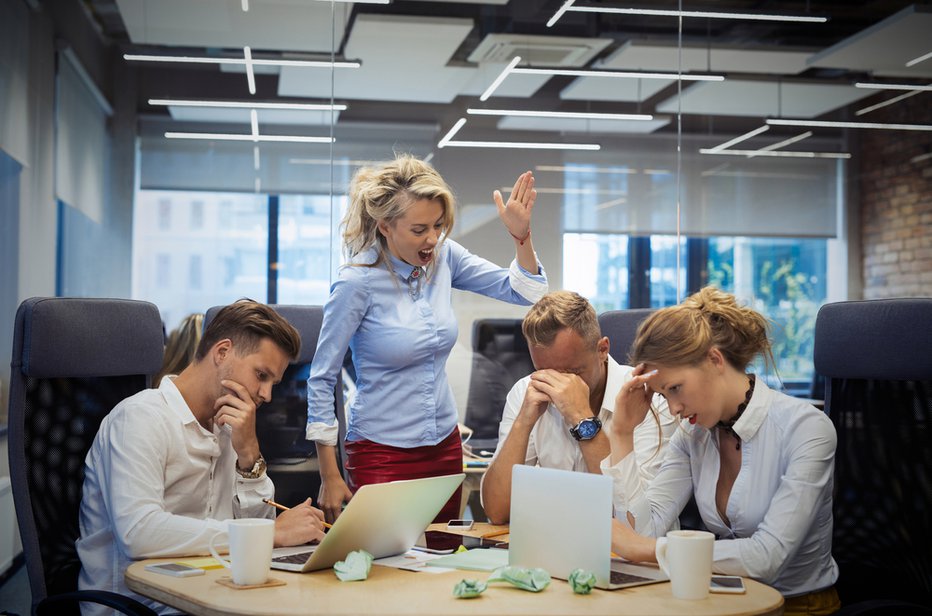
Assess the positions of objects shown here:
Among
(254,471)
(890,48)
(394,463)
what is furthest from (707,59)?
(254,471)

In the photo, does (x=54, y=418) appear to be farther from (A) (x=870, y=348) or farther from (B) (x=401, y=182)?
(A) (x=870, y=348)

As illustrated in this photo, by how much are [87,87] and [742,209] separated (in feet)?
11.3

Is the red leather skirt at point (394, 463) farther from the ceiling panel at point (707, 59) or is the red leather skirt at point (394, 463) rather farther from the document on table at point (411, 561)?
the ceiling panel at point (707, 59)

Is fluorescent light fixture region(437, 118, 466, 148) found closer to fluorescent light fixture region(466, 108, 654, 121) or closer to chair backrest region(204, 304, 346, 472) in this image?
fluorescent light fixture region(466, 108, 654, 121)

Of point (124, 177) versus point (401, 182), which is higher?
point (124, 177)

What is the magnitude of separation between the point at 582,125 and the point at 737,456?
3.30 metres

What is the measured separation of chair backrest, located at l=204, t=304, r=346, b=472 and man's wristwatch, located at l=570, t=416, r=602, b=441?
2.57 ft

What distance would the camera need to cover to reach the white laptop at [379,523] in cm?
152

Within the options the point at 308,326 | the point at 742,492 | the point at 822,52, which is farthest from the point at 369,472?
the point at 822,52

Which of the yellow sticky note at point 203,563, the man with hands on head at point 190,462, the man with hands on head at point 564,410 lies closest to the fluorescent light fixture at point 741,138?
the man with hands on head at point 564,410

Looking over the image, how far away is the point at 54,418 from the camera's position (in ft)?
6.69

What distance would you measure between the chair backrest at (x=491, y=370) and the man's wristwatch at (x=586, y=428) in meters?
2.35

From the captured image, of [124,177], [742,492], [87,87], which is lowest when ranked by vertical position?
[742,492]

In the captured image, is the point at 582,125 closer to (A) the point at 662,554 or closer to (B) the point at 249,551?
(A) the point at 662,554
